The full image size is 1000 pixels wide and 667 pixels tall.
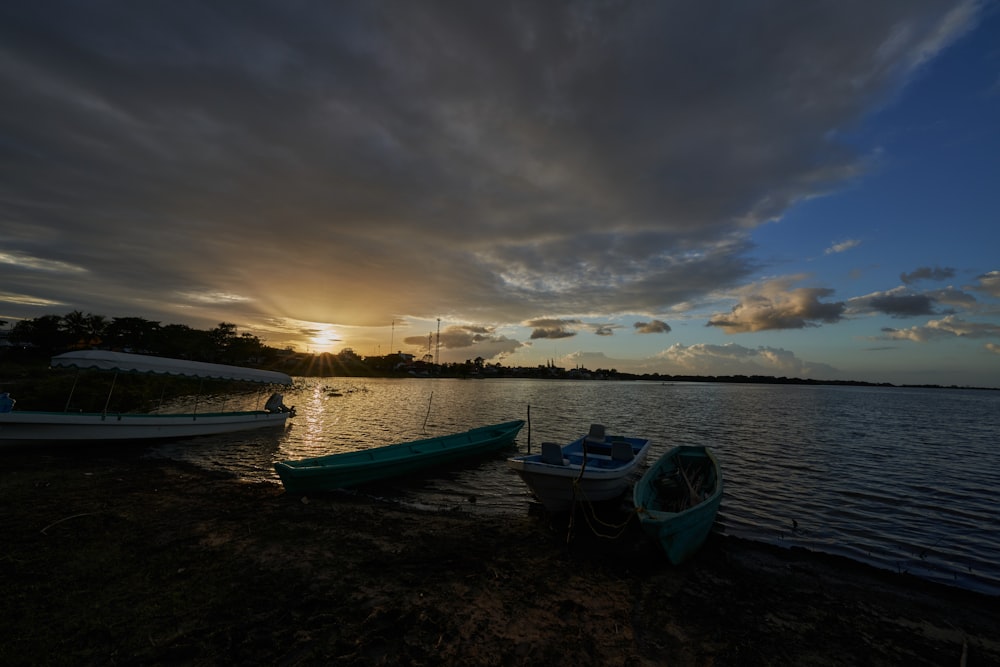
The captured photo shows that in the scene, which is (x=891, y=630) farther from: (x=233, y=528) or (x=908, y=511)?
(x=233, y=528)

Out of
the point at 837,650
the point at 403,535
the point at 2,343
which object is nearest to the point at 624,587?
the point at 837,650

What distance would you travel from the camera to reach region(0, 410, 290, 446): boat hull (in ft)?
59.2

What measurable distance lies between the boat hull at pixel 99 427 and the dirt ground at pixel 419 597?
8649 millimetres

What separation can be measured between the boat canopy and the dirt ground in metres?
9.22

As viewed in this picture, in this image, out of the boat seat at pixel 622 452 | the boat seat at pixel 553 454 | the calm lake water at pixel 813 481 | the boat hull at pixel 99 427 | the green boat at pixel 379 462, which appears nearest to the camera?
the calm lake water at pixel 813 481

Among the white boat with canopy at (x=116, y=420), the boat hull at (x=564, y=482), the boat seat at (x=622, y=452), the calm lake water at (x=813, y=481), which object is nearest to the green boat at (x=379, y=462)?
the calm lake water at (x=813, y=481)

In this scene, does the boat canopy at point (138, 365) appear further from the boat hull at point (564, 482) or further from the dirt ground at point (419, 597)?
the boat hull at point (564, 482)

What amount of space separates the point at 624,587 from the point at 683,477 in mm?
8134

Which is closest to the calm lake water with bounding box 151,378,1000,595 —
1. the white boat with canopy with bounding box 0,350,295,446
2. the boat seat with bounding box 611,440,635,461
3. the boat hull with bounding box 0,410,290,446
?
the boat hull with bounding box 0,410,290,446

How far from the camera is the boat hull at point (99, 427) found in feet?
59.2

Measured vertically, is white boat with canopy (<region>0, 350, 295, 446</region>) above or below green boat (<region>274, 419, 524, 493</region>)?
above

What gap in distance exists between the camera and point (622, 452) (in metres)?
15.6

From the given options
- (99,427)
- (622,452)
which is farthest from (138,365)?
(622,452)

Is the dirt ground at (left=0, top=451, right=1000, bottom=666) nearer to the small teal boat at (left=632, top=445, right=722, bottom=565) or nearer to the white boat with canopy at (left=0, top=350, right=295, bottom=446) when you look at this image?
the small teal boat at (left=632, top=445, right=722, bottom=565)
